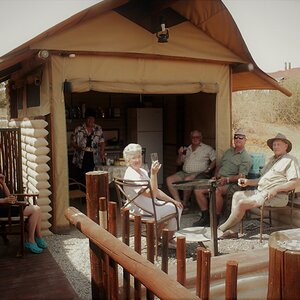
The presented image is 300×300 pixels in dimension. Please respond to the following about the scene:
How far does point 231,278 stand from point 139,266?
37cm

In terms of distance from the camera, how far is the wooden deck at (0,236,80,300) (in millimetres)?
3787

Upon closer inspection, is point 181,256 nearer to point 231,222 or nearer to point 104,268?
point 104,268

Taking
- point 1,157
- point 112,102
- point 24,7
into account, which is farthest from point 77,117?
point 1,157

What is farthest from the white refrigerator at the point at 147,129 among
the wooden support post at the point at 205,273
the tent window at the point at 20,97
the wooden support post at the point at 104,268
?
the wooden support post at the point at 205,273

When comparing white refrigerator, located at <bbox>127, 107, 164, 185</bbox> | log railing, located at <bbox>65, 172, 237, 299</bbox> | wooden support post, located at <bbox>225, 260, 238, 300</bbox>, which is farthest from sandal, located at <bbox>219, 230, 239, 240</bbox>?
white refrigerator, located at <bbox>127, 107, 164, 185</bbox>

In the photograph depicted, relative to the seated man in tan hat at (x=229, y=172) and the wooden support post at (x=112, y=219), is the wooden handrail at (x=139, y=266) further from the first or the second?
the seated man in tan hat at (x=229, y=172)

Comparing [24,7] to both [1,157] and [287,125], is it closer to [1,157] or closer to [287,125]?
[1,157]

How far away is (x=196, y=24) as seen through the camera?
21.9ft

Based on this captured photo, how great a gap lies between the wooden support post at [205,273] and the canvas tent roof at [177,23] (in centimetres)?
442

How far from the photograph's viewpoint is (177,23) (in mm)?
6508

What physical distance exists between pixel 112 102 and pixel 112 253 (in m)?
8.82

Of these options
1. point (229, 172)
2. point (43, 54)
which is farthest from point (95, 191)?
point (229, 172)

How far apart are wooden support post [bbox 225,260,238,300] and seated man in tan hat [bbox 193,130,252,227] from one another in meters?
4.69

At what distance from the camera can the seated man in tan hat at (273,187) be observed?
5355mm
